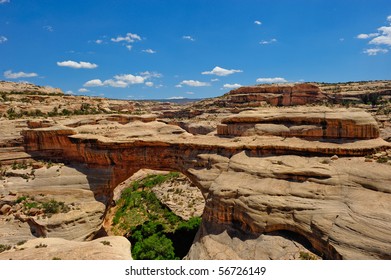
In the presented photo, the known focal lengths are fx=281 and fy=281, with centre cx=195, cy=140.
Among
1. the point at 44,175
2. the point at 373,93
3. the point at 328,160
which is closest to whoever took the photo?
the point at 328,160

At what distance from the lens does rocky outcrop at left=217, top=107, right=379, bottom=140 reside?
64.3 ft

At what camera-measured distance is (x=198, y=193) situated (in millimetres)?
35969

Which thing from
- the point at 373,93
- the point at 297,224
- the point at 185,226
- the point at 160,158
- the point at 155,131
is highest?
the point at 373,93

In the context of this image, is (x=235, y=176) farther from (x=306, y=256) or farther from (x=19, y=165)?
(x=19, y=165)

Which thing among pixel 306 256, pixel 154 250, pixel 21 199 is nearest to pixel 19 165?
pixel 21 199

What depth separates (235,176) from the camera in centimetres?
1998

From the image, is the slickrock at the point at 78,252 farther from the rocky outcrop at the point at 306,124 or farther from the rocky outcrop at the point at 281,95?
the rocky outcrop at the point at 281,95

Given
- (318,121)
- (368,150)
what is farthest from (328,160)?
(318,121)

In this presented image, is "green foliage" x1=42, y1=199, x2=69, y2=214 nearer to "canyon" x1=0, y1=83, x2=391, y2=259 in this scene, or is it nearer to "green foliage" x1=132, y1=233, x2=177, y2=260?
"canyon" x1=0, y1=83, x2=391, y2=259

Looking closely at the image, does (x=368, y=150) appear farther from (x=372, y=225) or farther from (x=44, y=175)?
(x=44, y=175)

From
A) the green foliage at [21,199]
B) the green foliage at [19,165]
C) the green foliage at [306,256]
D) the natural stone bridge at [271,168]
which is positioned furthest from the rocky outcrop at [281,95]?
the green foliage at [21,199]

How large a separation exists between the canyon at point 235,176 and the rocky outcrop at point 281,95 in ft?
102

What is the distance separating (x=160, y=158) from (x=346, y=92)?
4879 centimetres

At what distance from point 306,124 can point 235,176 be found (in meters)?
7.07
